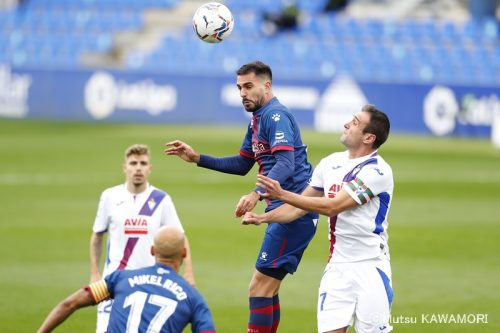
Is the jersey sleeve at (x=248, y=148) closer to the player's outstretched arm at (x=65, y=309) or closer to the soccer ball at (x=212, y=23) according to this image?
the soccer ball at (x=212, y=23)

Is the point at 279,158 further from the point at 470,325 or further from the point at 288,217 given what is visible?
the point at 470,325

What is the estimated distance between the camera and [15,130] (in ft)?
114

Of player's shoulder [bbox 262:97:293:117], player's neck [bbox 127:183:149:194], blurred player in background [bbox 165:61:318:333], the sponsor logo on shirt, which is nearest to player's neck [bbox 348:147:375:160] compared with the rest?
blurred player in background [bbox 165:61:318:333]

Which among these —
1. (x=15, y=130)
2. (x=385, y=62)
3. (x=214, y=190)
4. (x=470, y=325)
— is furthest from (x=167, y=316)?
(x=385, y=62)

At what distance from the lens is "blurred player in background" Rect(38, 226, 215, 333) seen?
21.1ft

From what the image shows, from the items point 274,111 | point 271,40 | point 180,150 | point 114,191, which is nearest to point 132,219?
point 114,191

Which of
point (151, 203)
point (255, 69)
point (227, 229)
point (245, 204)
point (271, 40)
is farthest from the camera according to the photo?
point (271, 40)

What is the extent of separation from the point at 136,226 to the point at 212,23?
2318 millimetres

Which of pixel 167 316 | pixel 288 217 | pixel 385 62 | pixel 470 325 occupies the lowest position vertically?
pixel 470 325

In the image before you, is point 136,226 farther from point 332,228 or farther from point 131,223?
point 332,228

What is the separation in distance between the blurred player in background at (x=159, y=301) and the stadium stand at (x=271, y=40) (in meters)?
31.5

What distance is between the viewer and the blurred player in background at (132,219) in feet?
31.5

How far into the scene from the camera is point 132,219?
966 cm

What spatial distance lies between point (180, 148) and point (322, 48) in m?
34.9
